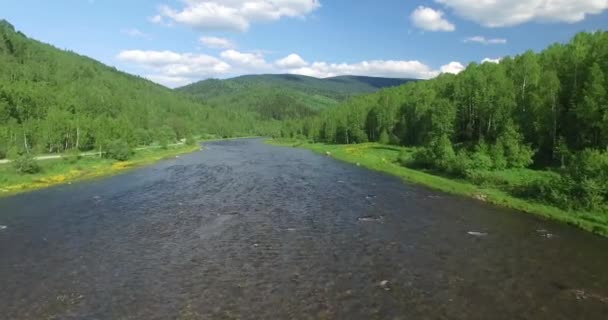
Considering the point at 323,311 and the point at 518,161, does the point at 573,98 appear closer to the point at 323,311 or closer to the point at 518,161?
the point at 518,161

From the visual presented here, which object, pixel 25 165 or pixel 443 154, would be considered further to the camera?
pixel 443 154

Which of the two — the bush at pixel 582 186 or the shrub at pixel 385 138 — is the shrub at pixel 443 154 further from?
the shrub at pixel 385 138

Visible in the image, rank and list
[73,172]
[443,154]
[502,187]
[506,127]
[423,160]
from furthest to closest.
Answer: [423,160], [73,172], [443,154], [506,127], [502,187]

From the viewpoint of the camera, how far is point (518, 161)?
62000 millimetres

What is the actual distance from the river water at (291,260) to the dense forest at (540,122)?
7.75m

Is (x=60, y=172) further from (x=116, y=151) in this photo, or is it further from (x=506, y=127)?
(x=506, y=127)

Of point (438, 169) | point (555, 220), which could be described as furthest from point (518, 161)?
point (555, 220)

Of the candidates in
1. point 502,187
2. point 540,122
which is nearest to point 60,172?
point 502,187

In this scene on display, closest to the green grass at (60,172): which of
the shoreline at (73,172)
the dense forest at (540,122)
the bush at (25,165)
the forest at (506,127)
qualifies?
the shoreline at (73,172)

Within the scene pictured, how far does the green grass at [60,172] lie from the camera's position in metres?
58.8

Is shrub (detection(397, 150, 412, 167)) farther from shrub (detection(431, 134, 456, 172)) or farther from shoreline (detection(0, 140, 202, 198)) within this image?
shoreline (detection(0, 140, 202, 198))

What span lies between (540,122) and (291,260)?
5433cm

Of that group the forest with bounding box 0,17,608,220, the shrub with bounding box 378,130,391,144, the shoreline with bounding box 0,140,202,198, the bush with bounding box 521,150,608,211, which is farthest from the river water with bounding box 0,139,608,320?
the shrub with bounding box 378,130,391,144

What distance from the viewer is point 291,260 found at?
95.1 ft
